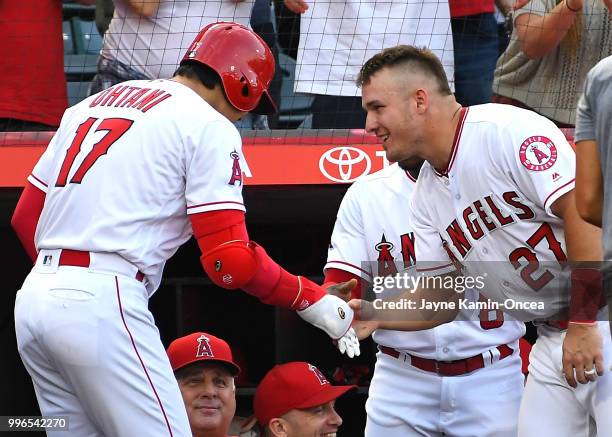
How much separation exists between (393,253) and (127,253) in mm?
1410

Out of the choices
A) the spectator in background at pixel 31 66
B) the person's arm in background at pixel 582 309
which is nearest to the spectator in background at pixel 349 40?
the spectator in background at pixel 31 66

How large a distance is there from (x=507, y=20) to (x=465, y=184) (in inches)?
83.8

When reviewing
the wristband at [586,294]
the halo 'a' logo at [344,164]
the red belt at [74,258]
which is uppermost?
the halo 'a' logo at [344,164]

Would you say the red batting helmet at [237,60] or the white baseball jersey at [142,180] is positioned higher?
the red batting helmet at [237,60]

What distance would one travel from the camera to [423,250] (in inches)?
167

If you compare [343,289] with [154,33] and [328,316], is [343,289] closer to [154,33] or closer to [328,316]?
[328,316]

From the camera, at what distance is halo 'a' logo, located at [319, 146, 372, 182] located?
16.0ft

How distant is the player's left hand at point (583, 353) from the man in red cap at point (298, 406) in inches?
47.5

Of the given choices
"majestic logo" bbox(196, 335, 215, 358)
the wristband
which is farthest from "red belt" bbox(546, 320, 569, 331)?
"majestic logo" bbox(196, 335, 215, 358)

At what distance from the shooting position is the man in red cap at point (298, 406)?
4570mm

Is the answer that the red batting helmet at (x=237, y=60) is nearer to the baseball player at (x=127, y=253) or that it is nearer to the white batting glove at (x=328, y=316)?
the baseball player at (x=127, y=253)

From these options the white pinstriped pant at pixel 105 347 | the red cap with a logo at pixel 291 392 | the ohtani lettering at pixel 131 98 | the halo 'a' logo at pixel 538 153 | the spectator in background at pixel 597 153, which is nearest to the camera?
the spectator in background at pixel 597 153

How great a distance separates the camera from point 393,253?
4410 mm

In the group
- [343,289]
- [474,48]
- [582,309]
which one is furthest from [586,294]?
[474,48]
